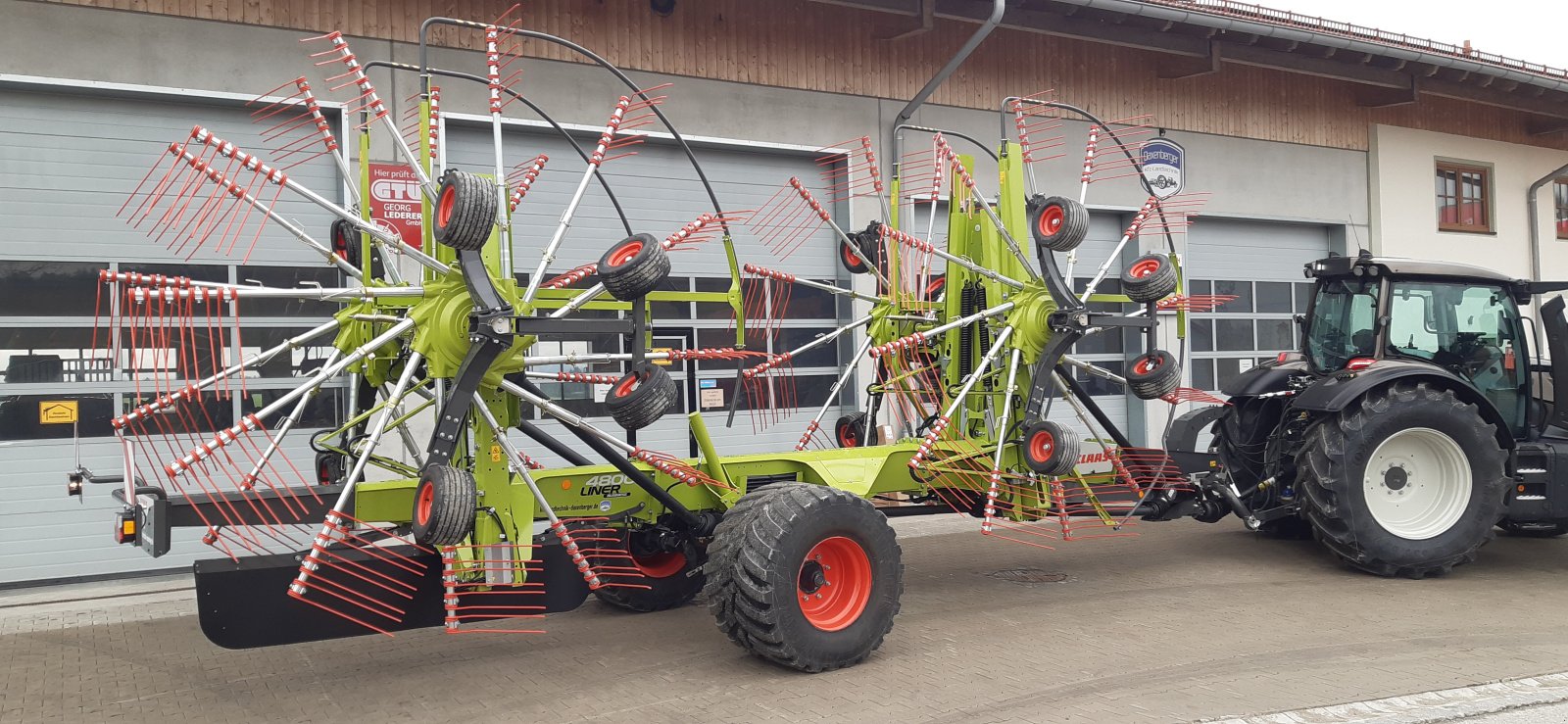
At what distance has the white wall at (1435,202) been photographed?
51.3 feet

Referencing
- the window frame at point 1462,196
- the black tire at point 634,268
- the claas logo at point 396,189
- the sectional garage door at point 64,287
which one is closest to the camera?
the black tire at point 634,268

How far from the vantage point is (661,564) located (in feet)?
23.7

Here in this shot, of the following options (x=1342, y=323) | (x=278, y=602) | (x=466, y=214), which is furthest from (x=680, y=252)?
(x=278, y=602)

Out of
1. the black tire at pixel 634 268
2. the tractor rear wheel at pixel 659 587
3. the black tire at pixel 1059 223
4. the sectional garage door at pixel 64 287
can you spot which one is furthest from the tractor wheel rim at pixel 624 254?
the sectional garage door at pixel 64 287

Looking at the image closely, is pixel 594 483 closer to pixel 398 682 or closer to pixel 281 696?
pixel 398 682

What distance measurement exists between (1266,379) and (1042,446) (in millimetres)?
2697

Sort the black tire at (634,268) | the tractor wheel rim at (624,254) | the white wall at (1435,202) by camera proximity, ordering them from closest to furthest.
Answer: the black tire at (634,268) → the tractor wheel rim at (624,254) → the white wall at (1435,202)

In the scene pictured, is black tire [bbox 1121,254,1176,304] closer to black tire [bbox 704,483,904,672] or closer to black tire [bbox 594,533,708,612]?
black tire [bbox 704,483,904,672]

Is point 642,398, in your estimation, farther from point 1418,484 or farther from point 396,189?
point 1418,484

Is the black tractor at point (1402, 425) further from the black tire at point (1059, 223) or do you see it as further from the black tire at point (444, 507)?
the black tire at point (444, 507)

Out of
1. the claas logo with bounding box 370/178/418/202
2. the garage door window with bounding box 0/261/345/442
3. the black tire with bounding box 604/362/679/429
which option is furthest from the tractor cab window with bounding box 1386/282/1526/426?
the garage door window with bounding box 0/261/345/442

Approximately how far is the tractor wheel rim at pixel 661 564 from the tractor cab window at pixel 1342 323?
4.82 m

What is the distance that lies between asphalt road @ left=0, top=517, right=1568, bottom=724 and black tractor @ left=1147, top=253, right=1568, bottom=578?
1.36ft

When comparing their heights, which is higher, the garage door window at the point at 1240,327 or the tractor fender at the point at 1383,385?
the garage door window at the point at 1240,327
